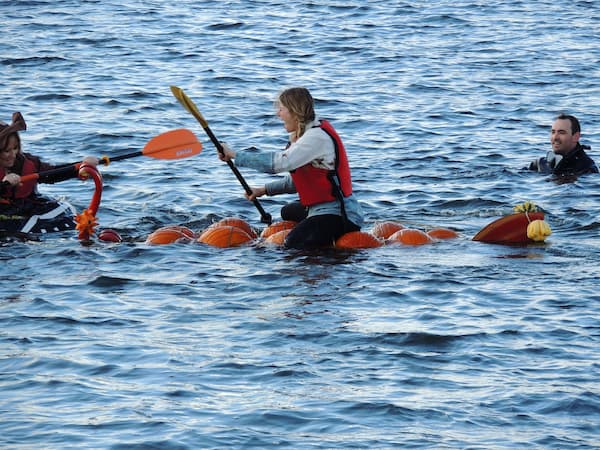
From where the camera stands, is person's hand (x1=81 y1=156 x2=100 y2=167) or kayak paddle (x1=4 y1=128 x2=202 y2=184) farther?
kayak paddle (x1=4 y1=128 x2=202 y2=184)

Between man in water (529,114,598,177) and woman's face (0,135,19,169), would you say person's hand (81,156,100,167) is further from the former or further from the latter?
man in water (529,114,598,177)

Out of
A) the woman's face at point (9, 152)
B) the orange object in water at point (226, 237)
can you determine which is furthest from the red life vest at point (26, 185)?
the orange object in water at point (226, 237)

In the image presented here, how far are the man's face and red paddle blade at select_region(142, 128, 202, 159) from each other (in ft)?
15.3

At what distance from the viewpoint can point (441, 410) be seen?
704 centimetres

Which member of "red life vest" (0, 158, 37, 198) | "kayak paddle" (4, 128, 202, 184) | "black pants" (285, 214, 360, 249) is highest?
"kayak paddle" (4, 128, 202, 184)

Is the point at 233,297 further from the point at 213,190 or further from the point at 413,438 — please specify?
the point at 213,190

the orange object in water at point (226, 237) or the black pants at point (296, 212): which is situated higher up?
the black pants at point (296, 212)

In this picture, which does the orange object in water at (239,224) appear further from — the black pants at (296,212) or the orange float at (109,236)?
the orange float at (109,236)

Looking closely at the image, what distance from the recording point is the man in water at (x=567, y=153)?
45.7 feet

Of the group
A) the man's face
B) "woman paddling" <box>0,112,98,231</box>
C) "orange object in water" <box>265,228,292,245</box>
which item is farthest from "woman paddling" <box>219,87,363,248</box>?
the man's face

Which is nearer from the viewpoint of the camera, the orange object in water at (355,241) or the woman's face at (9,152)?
the orange object in water at (355,241)

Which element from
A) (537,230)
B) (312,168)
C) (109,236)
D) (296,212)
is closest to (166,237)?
(109,236)

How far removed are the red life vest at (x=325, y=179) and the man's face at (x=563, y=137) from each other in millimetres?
4140

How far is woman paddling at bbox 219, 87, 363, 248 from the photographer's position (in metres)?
10.4
